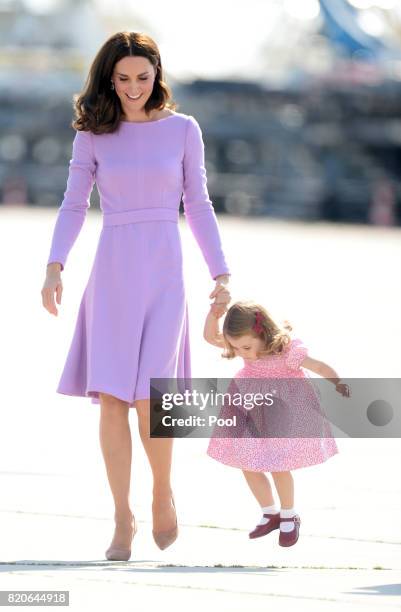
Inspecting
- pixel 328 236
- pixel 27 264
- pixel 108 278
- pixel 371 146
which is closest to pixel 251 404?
pixel 108 278

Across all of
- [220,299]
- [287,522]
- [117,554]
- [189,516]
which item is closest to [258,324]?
[220,299]

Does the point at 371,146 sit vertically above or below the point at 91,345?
above

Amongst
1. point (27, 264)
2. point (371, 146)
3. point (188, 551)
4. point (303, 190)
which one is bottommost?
point (188, 551)

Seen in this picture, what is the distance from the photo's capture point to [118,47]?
17.8 feet

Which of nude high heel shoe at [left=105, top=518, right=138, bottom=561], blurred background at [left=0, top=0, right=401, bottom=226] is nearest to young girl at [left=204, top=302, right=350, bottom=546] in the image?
nude high heel shoe at [left=105, top=518, right=138, bottom=561]

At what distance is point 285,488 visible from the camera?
5.56 meters

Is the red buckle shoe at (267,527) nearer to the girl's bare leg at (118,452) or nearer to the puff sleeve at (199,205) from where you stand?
the girl's bare leg at (118,452)

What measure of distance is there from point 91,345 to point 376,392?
3.63 m

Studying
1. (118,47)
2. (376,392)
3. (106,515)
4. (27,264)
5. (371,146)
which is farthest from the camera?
(371,146)

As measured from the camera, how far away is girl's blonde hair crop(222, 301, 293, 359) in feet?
17.9

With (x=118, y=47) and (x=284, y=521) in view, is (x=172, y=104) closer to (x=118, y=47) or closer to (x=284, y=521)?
(x=118, y=47)

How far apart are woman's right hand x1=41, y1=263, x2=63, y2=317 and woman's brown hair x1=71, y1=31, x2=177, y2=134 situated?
0.45 m

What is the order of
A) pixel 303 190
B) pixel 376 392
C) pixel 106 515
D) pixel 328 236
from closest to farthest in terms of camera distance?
pixel 106 515
pixel 376 392
pixel 328 236
pixel 303 190

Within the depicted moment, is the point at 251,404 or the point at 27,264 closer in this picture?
the point at 251,404
